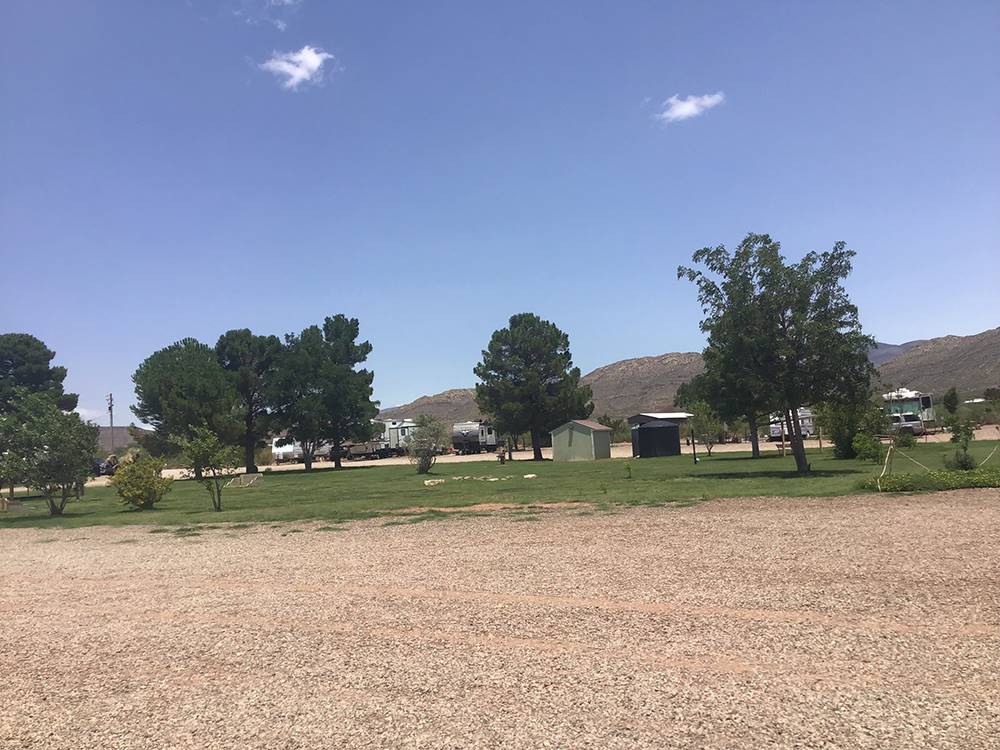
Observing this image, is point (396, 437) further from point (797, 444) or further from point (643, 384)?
point (643, 384)

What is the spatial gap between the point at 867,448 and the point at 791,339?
895 cm

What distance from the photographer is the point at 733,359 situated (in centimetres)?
2497

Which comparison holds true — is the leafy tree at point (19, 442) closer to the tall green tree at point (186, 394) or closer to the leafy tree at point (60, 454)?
the leafy tree at point (60, 454)

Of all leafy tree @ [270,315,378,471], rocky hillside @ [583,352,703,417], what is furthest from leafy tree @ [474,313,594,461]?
rocky hillside @ [583,352,703,417]

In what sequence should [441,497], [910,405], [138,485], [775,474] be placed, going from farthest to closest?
[910,405] → [775,474] → [138,485] → [441,497]

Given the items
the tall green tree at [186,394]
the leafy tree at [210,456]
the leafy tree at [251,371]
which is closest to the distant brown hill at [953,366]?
the leafy tree at [251,371]

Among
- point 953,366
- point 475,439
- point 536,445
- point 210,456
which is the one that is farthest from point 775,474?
point 953,366

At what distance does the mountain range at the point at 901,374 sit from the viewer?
4481 inches

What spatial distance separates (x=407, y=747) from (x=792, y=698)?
2.46 meters

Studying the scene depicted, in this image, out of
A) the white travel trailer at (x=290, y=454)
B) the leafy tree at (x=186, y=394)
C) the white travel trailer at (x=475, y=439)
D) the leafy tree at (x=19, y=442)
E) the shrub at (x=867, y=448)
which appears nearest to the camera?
the leafy tree at (x=19, y=442)

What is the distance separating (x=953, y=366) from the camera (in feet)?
401

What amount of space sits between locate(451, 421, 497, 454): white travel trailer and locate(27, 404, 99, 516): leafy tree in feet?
186

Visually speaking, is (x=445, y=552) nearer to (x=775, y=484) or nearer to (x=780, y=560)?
(x=780, y=560)

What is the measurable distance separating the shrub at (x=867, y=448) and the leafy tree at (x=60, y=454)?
28550mm
